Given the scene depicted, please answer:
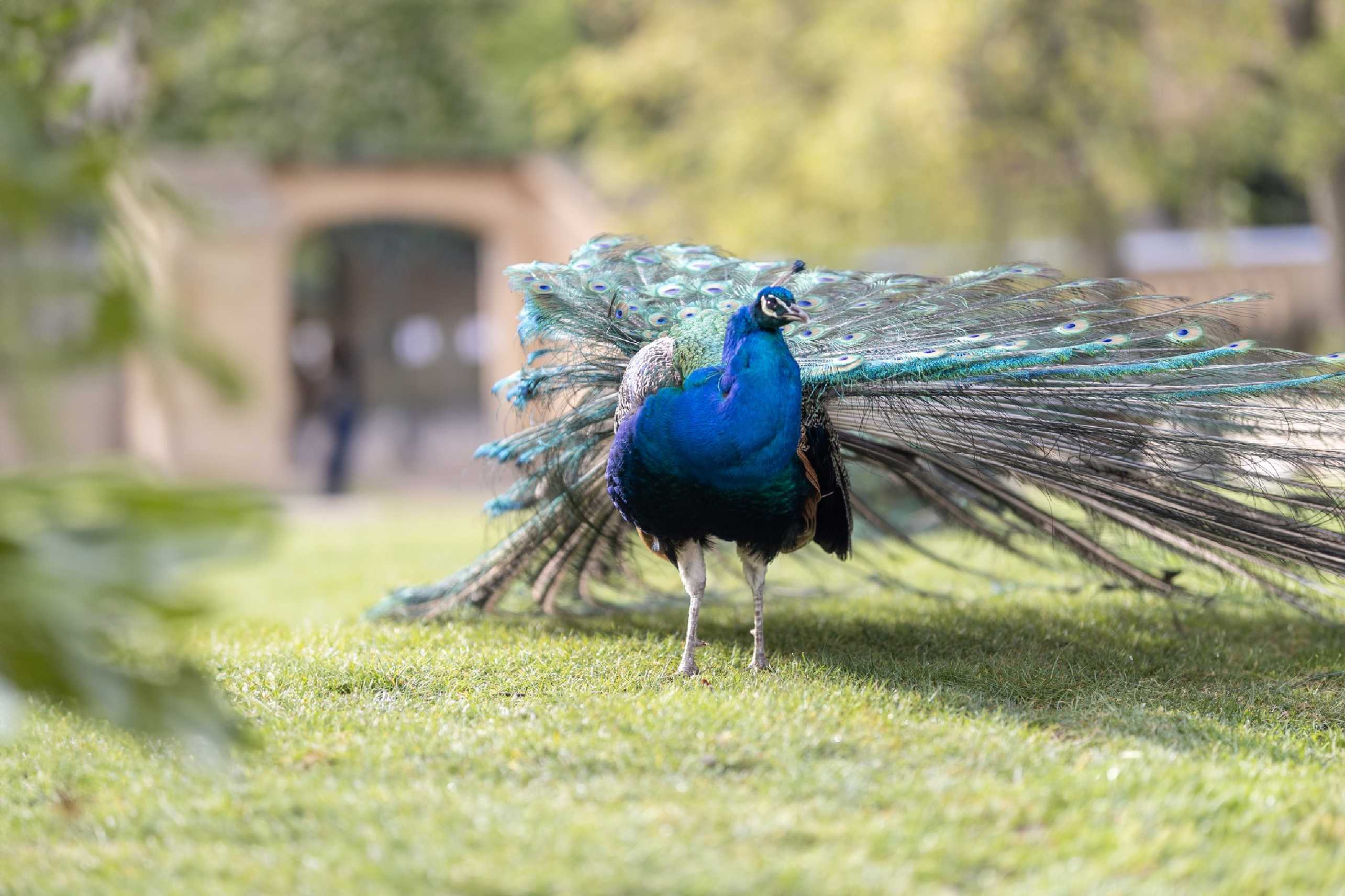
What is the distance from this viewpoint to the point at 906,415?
4855 millimetres

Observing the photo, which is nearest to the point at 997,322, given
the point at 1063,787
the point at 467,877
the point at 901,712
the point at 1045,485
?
the point at 1045,485

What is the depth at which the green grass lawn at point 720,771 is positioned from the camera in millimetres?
3104

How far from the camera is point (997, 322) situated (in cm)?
502

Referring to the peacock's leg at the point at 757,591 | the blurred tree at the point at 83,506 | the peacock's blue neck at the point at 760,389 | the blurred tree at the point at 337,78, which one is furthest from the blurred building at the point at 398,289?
the blurred tree at the point at 83,506

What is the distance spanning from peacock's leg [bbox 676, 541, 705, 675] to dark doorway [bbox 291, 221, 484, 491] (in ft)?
61.2

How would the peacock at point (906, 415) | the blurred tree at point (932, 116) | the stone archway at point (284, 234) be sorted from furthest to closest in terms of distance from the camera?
the stone archway at point (284, 234) < the blurred tree at point (932, 116) < the peacock at point (906, 415)

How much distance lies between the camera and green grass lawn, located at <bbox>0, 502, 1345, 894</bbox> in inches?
122

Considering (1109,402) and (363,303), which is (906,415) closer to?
(1109,402)

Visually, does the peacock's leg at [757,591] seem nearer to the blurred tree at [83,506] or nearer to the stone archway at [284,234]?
the blurred tree at [83,506]

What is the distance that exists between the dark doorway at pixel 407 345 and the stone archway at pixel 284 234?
3.16 meters

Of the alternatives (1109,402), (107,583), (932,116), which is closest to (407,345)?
(932,116)

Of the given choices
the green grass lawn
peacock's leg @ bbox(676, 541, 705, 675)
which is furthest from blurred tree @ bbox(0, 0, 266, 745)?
peacock's leg @ bbox(676, 541, 705, 675)

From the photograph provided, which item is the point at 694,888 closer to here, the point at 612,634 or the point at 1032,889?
the point at 1032,889

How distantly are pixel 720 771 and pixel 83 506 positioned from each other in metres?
1.77
